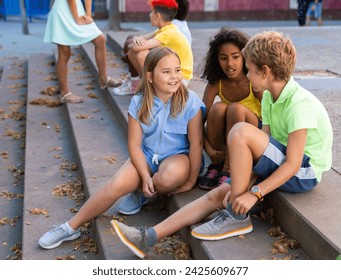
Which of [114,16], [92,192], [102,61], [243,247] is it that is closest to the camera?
[243,247]

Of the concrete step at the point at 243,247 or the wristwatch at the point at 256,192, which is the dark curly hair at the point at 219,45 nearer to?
the concrete step at the point at 243,247

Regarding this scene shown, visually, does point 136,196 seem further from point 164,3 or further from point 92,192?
point 164,3

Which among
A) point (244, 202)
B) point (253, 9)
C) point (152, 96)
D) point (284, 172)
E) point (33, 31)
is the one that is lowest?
point (33, 31)

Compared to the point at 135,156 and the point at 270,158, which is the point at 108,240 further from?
the point at 270,158

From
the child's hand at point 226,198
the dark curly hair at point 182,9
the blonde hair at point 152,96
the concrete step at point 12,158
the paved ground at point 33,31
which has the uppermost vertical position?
→ the dark curly hair at point 182,9

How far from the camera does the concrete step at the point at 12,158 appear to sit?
450cm

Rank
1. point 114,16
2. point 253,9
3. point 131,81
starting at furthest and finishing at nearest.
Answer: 1. point 253,9
2. point 114,16
3. point 131,81

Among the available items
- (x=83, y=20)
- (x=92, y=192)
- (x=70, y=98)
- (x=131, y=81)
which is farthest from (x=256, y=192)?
(x=70, y=98)

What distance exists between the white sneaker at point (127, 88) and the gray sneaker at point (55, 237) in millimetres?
2796

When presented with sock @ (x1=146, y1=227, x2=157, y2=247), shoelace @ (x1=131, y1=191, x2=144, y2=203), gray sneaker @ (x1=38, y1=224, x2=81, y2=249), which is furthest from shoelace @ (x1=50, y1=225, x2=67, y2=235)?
sock @ (x1=146, y1=227, x2=157, y2=247)

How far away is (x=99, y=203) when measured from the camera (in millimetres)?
4023

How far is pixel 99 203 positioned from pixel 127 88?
285 cm

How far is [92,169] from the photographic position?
16.5 ft

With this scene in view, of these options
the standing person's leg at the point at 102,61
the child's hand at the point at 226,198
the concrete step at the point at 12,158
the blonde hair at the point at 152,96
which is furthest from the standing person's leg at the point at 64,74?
the child's hand at the point at 226,198
